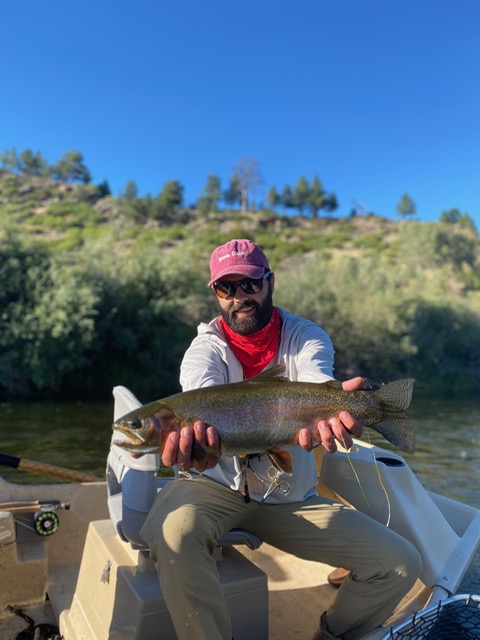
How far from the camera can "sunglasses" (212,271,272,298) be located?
121 inches

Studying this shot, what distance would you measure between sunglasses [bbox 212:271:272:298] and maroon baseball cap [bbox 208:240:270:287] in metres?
0.03

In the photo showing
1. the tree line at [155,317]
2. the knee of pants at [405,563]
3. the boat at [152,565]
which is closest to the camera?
the boat at [152,565]

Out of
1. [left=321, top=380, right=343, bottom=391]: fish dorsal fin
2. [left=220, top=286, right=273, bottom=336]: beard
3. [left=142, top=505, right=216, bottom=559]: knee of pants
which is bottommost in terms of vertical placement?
[left=142, top=505, right=216, bottom=559]: knee of pants

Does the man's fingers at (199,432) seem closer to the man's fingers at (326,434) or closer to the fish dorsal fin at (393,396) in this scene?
the man's fingers at (326,434)

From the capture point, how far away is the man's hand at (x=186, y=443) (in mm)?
2332

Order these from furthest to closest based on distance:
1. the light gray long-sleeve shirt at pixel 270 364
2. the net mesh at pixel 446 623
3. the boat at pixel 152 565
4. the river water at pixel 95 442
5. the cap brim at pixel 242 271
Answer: the river water at pixel 95 442 → the cap brim at pixel 242 271 → the light gray long-sleeve shirt at pixel 270 364 → the boat at pixel 152 565 → the net mesh at pixel 446 623

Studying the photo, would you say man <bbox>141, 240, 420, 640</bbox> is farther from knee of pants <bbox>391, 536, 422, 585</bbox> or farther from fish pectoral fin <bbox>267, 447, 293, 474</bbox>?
fish pectoral fin <bbox>267, 447, 293, 474</bbox>

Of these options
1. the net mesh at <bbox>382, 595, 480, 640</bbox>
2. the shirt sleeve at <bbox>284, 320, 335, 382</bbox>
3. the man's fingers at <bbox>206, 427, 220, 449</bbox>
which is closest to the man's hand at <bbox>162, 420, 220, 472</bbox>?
the man's fingers at <bbox>206, 427, 220, 449</bbox>

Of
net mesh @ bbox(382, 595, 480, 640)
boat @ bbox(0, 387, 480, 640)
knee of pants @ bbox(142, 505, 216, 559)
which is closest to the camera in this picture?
net mesh @ bbox(382, 595, 480, 640)

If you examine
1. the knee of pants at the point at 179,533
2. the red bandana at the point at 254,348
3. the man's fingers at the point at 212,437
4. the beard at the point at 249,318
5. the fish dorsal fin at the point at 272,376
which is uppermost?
the beard at the point at 249,318

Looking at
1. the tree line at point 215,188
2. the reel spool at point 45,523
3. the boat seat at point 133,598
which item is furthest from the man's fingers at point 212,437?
the tree line at point 215,188

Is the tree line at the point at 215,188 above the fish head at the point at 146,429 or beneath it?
above

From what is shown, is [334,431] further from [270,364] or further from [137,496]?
[137,496]

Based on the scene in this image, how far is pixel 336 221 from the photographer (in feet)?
373
